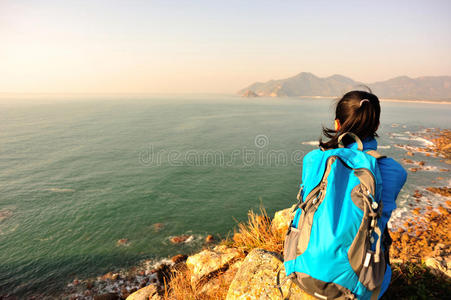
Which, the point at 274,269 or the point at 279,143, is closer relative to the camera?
the point at 274,269

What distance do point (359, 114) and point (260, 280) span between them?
9.65 ft

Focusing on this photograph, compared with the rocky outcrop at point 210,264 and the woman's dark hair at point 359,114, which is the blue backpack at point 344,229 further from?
the rocky outcrop at point 210,264

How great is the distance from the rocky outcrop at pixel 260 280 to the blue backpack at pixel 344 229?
1.18 metres

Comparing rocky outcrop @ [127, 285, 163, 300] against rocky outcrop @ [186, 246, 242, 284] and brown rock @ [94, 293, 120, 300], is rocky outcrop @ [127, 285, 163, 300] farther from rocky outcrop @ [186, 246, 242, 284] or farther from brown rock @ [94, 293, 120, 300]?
brown rock @ [94, 293, 120, 300]

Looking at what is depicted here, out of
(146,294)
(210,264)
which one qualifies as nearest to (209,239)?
(146,294)

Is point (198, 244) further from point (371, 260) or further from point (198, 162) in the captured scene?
point (198, 162)

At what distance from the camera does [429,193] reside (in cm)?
2056

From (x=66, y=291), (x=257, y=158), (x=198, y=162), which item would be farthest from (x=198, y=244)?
(x=257, y=158)

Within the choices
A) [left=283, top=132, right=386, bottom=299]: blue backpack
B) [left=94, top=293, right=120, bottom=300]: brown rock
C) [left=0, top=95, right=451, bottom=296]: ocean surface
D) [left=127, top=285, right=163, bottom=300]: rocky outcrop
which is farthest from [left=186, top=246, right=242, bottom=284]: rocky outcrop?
[left=94, top=293, right=120, bottom=300]: brown rock

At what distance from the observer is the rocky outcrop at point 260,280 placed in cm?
317

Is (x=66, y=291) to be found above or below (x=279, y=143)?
below

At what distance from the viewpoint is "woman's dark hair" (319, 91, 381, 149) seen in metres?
1.98

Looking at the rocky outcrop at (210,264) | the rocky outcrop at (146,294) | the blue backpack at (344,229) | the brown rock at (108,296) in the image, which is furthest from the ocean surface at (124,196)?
the rocky outcrop at (146,294)

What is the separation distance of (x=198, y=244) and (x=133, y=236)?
18.0ft
